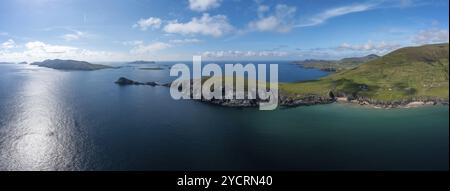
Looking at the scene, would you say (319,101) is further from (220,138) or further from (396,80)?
(220,138)

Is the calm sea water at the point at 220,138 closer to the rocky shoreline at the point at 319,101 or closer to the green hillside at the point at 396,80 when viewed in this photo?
the rocky shoreline at the point at 319,101

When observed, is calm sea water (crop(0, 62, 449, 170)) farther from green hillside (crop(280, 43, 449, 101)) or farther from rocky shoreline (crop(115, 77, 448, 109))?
green hillside (crop(280, 43, 449, 101))

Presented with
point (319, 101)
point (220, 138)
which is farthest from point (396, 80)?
point (220, 138)

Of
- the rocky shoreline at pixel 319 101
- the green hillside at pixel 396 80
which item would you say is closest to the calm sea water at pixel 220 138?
the rocky shoreline at pixel 319 101
